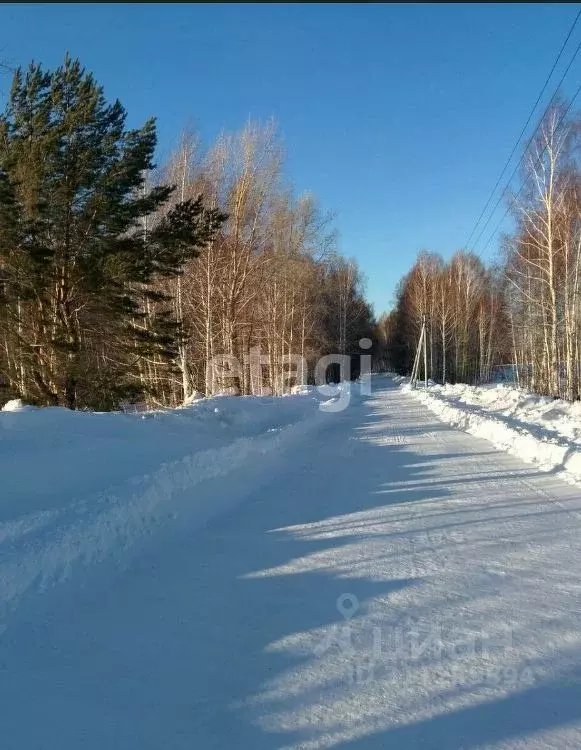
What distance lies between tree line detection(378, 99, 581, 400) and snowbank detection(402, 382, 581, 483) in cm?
235

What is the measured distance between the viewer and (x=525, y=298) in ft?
86.1

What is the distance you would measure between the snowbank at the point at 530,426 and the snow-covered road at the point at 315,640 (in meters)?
3.12

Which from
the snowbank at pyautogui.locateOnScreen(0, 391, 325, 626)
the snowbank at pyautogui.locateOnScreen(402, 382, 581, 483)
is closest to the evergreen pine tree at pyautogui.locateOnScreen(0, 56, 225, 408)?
the snowbank at pyautogui.locateOnScreen(0, 391, 325, 626)

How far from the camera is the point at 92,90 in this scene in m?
15.7

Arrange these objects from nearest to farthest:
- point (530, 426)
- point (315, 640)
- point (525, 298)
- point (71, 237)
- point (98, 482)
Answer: point (315, 640) < point (98, 482) < point (530, 426) < point (71, 237) < point (525, 298)

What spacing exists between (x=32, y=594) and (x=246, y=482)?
4.46m

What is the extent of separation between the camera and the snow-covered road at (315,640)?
2553 mm

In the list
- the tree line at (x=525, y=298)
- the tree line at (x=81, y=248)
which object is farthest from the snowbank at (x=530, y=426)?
the tree line at (x=81, y=248)

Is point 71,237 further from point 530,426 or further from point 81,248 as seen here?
point 530,426

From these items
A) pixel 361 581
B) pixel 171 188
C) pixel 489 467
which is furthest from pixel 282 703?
pixel 171 188

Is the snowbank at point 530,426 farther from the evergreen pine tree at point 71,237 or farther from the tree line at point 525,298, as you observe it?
the evergreen pine tree at point 71,237

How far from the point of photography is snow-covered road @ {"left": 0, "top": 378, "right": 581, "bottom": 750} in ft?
8.38

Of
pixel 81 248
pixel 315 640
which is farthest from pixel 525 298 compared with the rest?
pixel 315 640

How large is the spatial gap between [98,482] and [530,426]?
37.3 feet
